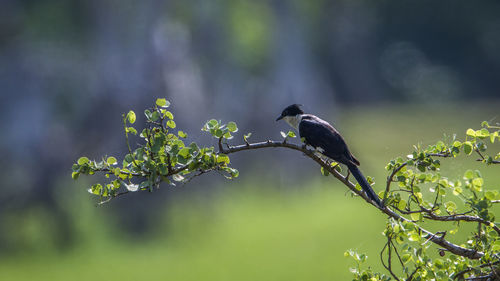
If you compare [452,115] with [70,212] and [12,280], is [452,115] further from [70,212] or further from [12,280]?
[12,280]

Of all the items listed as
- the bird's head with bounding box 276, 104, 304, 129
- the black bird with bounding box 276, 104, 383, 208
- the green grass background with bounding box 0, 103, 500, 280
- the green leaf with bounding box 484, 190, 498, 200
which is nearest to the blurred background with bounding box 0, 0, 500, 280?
the green grass background with bounding box 0, 103, 500, 280

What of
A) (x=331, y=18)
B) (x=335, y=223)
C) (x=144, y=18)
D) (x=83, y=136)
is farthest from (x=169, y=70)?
(x=331, y=18)

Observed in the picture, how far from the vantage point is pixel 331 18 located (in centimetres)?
3616

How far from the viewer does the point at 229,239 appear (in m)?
14.4

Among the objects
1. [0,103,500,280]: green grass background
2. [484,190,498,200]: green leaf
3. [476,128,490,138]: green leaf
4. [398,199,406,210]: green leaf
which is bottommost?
[484,190,498,200]: green leaf

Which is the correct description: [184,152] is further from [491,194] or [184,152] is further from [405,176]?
[491,194]

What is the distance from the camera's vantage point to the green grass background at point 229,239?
11.9m

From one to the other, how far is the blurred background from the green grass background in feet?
0.15

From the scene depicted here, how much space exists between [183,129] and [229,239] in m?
2.89

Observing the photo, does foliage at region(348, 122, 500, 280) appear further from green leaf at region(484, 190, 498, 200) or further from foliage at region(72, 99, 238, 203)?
foliage at region(72, 99, 238, 203)

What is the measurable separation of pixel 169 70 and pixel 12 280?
6.07 metres

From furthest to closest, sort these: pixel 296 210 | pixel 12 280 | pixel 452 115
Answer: pixel 452 115 → pixel 296 210 → pixel 12 280

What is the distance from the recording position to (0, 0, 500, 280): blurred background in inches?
516

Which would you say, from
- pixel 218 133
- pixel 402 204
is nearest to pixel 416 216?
pixel 402 204
